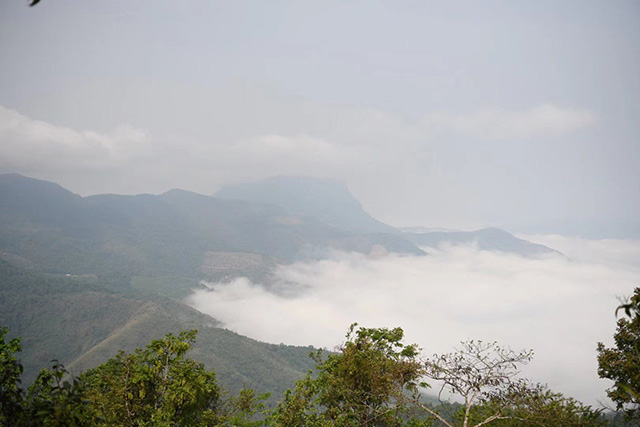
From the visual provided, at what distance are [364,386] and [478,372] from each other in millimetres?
6003

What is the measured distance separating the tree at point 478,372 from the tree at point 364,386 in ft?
4.34

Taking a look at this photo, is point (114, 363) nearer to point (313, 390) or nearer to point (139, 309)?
point (313, 390)

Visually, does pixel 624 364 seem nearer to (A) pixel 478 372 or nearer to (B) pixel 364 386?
(A) pixel 478 372

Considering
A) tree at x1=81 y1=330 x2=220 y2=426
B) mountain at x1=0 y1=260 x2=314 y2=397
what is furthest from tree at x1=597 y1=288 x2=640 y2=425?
mountain at x1=0 y1=260 x2=314 y2=397

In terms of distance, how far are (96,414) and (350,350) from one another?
986 cm

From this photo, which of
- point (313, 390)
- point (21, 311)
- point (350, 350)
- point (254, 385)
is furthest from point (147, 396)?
point (21, 311)

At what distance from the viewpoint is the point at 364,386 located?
16.0 metres

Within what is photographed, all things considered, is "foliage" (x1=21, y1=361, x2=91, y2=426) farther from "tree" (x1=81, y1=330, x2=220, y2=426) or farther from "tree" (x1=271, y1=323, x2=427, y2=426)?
"tree" (x1=271, y1=323, x2=427, y2=426)

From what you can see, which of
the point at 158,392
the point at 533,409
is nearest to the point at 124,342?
the point at 158,392

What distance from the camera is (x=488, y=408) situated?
15.0 meters

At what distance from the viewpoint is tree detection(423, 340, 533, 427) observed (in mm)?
11336

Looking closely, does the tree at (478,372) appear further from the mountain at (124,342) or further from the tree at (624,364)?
the mountain at (124,342)

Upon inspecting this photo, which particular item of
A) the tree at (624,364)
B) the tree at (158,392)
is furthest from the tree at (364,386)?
the tree at (624,364)

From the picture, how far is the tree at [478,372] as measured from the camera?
11336 mm
